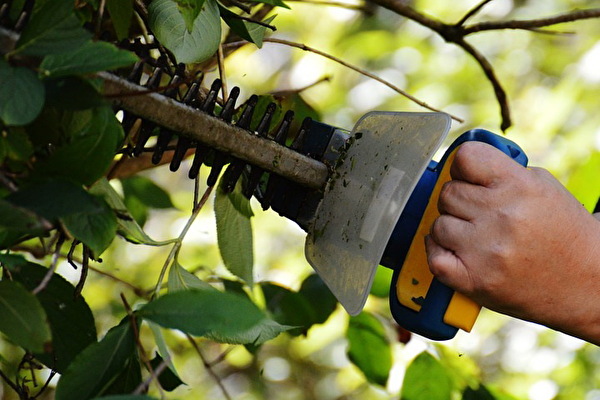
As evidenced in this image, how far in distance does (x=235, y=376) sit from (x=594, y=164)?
53.1 inches

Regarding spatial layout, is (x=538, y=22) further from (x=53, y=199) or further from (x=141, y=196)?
(x=53, y=199)

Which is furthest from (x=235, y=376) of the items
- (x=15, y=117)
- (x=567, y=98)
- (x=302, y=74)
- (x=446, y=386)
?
(x=15, y=117)

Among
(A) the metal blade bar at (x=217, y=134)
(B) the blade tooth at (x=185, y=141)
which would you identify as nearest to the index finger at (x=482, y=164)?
(A) the metal blade bar at (x=217, y=134)

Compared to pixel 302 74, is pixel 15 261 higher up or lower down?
higher up

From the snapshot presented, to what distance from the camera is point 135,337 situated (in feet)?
1.52

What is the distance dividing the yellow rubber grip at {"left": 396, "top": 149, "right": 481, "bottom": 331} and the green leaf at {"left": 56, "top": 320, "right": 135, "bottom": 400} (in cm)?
29

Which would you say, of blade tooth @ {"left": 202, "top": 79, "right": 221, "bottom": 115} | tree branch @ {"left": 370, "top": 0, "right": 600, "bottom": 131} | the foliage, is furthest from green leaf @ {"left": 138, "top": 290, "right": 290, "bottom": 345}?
tree branch @ {"left": 370, "top": 0, "right": 600, "bottom": 131}

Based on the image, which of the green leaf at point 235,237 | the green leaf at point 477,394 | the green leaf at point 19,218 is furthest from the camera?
the green leaf at point 477,394

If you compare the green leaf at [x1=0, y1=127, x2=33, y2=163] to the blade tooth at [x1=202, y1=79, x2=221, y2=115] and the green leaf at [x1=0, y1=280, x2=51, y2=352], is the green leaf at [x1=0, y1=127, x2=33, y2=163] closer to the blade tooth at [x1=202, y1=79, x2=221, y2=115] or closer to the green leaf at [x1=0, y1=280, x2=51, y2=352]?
the green leaf at [x1=0, y1=280, x2=51, y2=352]

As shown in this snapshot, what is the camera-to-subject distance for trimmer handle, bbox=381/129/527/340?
65 cm

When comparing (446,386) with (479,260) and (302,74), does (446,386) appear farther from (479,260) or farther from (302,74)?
(302,74)

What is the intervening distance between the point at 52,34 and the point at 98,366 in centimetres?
19

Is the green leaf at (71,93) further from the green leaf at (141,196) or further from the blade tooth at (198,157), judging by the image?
the green leaf at (141,196)

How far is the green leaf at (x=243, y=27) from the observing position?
571mm
